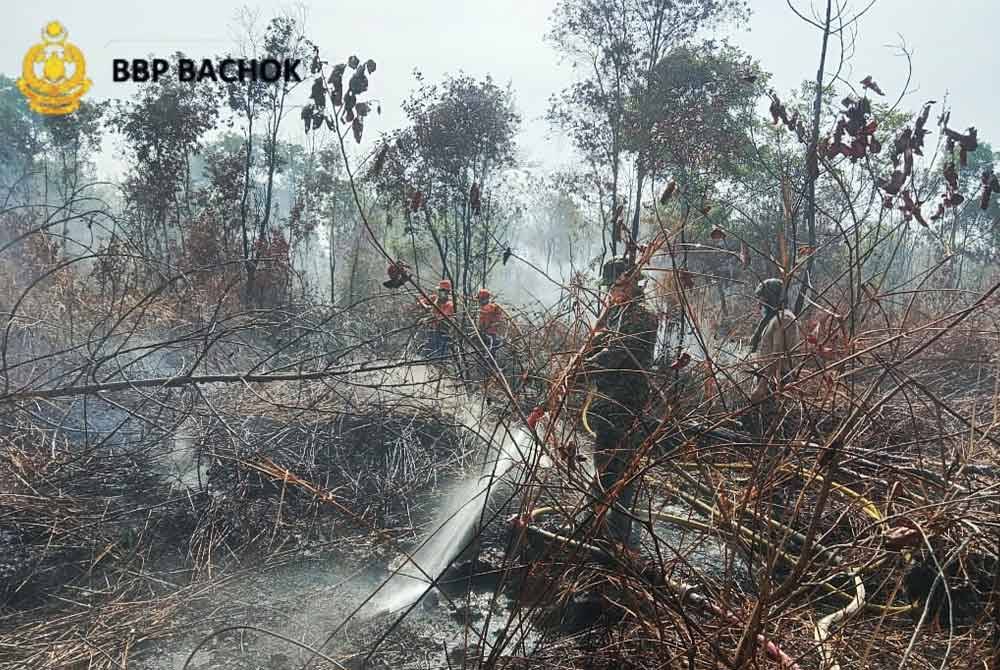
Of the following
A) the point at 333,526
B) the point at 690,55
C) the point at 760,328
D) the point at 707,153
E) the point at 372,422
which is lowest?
the point at 333,526

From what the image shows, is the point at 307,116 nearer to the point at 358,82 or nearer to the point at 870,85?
the point at 358,82

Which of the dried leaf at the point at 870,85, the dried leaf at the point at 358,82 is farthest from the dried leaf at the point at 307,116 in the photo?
the dried leaf at the point at 870,85

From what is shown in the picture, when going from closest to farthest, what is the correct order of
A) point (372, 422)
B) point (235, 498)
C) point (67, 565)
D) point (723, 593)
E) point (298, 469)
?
point (723, 593) < point (67, 565) < point (235, 498) < point (298, 469) < point (372, 422)

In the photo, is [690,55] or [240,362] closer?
[240,362]

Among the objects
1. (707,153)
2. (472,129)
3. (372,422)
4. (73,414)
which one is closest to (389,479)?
(372,422)

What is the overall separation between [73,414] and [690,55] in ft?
41.7

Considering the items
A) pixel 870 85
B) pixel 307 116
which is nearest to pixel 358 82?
pixel 307 116

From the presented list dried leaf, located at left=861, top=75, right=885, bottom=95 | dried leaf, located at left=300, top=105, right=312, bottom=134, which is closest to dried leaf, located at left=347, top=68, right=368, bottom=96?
dried leaf, located at left=300, top=105, right=312, bottom=134

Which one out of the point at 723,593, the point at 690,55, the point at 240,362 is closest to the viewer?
the point at 723,593

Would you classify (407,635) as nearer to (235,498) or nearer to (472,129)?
(235,498)

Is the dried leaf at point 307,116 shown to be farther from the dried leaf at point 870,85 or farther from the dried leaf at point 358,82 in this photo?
the dried leaf at point 870,85

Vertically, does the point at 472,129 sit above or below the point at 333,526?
above

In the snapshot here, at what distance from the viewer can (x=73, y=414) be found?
4930 millimetres

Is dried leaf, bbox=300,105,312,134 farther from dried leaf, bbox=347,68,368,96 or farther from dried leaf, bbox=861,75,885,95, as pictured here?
dried leaf, bbox=861,75,885,95
